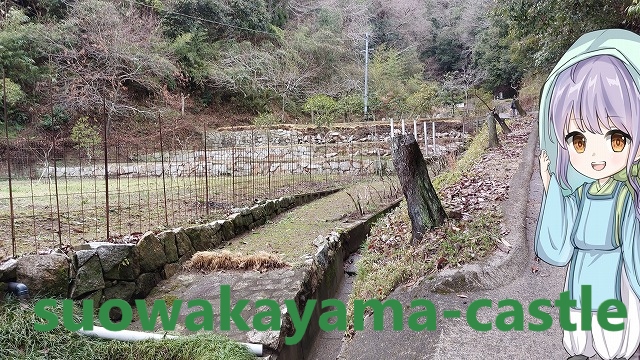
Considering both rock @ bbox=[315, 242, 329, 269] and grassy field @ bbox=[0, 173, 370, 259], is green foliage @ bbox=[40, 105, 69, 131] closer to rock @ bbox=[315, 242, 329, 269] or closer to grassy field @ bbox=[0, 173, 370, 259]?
grassy field @ bbox=[0, 173, 370, 259]

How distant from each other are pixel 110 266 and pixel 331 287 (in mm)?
2656

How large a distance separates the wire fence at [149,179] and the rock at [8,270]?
0.38 meters

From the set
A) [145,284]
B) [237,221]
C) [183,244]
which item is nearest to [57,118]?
[237,221]

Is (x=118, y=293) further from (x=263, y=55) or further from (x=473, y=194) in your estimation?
(x=263, y=55)

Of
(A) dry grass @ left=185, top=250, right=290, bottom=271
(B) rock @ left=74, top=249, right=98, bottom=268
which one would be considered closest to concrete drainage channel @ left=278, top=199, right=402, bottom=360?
(A) dry grass @ left=185, top=250, right=290, bottom=271

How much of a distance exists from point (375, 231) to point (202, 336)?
263 cm

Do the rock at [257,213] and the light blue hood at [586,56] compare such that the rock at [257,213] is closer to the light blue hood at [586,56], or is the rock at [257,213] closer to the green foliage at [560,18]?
the green foliage at [560,18]

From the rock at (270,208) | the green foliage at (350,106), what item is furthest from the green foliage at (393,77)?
the rock at (270,208)

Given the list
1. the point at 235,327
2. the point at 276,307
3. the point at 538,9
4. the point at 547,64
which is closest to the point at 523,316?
the point at 276,307

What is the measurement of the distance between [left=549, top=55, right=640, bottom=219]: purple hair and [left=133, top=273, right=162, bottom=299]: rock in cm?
371

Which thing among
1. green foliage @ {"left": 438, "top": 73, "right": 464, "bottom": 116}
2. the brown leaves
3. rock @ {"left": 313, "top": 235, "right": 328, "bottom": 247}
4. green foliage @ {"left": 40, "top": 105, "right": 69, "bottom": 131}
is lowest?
rock @ {"left": 313, "top": 235, "right": 328, "bottom": 247}

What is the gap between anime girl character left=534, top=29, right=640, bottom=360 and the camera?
128cm

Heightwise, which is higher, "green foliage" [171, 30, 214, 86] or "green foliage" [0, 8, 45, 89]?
"green foliage" [171, 30, 214, 86]

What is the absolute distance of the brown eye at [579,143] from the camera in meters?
1.33
